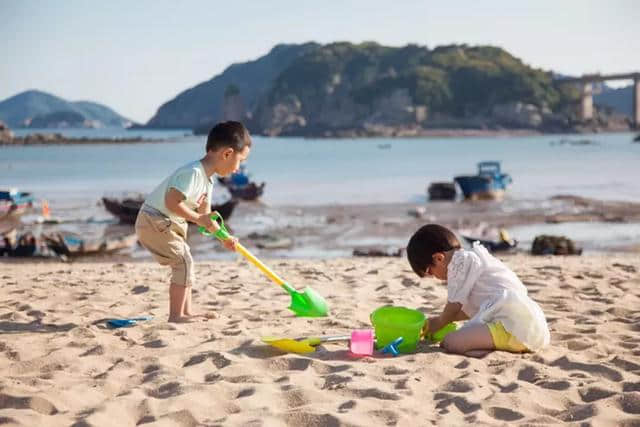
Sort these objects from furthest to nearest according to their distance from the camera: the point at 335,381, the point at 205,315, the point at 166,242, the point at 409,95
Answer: the point at 409,95 → the point at 205,315 → the point at 166,242 → the point at 335,381

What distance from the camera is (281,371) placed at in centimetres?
388

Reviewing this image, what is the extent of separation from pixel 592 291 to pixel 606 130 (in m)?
143

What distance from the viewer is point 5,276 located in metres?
7.50

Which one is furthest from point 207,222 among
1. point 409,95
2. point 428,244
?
point 409,95

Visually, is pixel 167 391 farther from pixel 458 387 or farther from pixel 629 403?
pixel 629 403

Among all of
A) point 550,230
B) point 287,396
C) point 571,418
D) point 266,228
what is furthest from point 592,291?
point 266,228

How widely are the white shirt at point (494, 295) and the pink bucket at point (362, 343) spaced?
1.68 ft

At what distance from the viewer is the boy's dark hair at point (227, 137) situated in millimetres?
4922

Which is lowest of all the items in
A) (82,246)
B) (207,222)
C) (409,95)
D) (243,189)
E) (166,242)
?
(82,246)

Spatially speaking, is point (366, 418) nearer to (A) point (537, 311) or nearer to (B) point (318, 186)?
(A) point (537, 311)

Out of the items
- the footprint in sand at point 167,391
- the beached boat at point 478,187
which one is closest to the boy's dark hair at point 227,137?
the footprint in sand at point 167,391

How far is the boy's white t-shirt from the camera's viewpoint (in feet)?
16.1

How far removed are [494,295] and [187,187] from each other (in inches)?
79.3

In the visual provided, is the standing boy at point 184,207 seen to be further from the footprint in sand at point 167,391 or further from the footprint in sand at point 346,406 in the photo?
the footprint in sand at point 346,406
